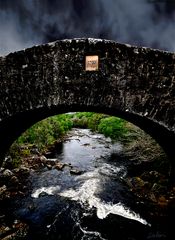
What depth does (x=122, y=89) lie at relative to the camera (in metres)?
6.18

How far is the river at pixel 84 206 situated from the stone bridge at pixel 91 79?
3.82 m

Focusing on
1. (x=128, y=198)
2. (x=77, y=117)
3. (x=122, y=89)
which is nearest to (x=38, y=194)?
(x=128, y=198)

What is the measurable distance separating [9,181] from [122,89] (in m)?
7.71

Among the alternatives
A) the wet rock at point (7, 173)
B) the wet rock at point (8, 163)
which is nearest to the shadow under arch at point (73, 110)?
the wet rock at point (7, 173)

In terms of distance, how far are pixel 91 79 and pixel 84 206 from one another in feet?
17.6

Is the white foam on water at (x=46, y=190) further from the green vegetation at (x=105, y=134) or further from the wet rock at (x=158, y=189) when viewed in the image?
the wet rock at (x=158, y=189)

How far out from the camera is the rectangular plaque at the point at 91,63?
6.17 m

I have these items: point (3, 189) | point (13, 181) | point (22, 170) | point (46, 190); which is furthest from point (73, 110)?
point (22, 170)

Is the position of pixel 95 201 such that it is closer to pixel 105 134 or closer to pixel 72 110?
pixel 72 110

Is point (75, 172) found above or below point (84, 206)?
below

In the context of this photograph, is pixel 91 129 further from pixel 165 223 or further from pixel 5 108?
pixel 5 108

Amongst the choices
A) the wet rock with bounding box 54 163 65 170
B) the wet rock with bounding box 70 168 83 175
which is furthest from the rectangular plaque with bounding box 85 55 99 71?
the wet rock with bounding box 54 163 65 170

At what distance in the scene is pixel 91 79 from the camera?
623 centimetres

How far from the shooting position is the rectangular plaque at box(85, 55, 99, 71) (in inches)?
243
